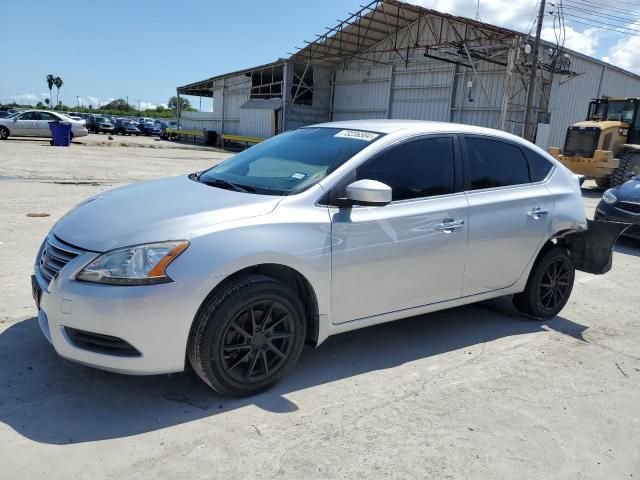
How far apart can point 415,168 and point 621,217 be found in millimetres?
6053

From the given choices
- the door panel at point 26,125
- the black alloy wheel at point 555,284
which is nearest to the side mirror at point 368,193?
the black alloy wheel at point 555,284

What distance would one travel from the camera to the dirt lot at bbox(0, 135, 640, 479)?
2670 millimetres

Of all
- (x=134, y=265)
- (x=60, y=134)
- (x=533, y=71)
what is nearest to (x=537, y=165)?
(x=134, y=265)

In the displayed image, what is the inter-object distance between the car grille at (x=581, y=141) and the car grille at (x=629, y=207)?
879cm

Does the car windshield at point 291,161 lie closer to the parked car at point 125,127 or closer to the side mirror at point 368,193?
the side mirror at point 368,193

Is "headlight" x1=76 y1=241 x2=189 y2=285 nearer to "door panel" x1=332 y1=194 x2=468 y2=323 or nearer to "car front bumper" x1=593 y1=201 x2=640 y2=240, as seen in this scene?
"door panel" x1=332 y1=194 x2=468 y2=323

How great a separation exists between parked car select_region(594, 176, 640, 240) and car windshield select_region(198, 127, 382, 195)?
6255 millimetres

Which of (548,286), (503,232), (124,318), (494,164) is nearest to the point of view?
(124,318)

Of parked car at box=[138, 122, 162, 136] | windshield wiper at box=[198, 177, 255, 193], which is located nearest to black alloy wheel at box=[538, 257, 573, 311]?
windshield wiper at box=[198, 177, 255, 193]

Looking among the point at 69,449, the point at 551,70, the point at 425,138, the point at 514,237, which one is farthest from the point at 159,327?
the point at 551,70

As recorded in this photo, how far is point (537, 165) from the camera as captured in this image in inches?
189

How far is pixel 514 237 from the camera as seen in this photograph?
14.5 feet

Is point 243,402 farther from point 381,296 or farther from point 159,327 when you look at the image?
point 381,296

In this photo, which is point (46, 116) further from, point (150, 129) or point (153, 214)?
point (153, 214)
